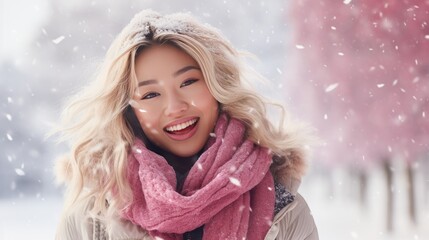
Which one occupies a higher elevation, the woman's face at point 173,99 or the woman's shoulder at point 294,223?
the woman's face at point 173,99

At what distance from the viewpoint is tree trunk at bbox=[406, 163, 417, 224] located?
778 cm

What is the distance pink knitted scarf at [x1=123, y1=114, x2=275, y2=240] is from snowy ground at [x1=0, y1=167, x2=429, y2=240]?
17.4ft

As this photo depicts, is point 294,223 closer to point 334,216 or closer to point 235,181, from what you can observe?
point 235,181

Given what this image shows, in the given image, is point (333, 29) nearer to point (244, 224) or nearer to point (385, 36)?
point (385, 36)

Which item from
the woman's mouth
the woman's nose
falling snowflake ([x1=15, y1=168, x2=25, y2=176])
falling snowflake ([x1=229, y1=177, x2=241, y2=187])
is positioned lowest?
falling snowflake ([x1=229, y1=177, x2=241, y2=187])

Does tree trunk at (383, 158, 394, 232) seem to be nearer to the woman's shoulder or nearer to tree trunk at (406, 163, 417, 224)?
tree trunk at (406, 163, 417, 224)

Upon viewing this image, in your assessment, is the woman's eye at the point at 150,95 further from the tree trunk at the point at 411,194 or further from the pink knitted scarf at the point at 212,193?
the tree trunk at the point at 411,194

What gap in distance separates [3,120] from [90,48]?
4.98ft

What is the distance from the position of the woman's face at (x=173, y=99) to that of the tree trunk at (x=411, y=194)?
6.22 m

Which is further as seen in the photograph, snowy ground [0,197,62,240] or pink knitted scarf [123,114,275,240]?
snowy ground [0,197,62,240]

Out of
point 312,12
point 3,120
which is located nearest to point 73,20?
point 3,120

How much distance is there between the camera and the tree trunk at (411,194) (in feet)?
25.5

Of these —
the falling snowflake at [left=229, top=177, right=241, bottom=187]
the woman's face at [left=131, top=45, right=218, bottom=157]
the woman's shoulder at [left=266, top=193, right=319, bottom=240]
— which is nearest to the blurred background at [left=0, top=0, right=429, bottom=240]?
the woman's shoulder at [left=266, top=193, right=319, bottom=240]

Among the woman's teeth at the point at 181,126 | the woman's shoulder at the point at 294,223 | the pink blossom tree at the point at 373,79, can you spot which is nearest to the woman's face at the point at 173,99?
the woman's teeth at the point at 181,126
